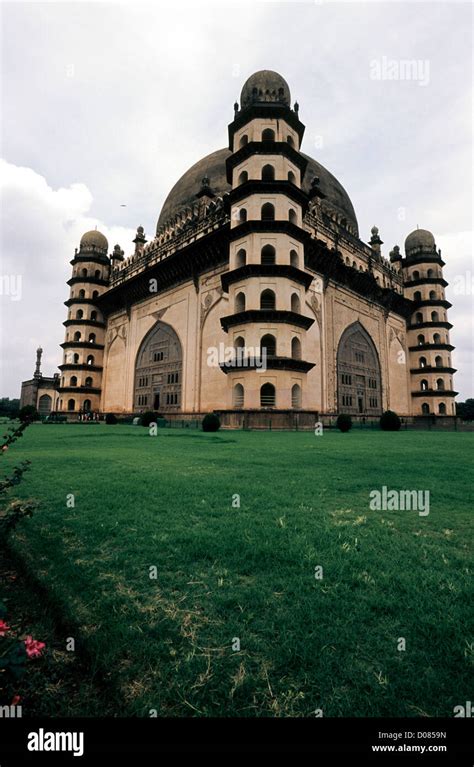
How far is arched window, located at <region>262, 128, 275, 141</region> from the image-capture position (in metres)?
23.7

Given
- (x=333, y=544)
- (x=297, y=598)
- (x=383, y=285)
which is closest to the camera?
(x=297, y=598)

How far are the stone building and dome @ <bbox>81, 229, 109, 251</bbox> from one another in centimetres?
19

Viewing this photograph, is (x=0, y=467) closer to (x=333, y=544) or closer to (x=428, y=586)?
(x=333, y=544)

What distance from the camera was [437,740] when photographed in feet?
4.82

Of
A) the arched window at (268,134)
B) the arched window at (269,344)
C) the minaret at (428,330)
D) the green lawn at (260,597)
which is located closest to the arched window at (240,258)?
the arched window at (269,344)

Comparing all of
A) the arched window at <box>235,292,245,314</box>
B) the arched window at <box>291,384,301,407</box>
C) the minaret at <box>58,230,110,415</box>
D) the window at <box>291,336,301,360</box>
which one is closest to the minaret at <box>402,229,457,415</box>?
the window at <box>291,336,301,360</box>

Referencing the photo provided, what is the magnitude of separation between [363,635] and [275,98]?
30.4 metres

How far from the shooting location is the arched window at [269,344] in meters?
21.6

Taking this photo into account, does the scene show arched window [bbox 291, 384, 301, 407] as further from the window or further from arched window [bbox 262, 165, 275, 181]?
arched window [bbox 262, 165, 275, 181]

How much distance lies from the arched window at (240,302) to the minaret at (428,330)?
25.8 m

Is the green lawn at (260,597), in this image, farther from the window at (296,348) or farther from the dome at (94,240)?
the dome at (94,240)

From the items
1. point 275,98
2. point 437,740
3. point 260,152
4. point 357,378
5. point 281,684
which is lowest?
point 437,740

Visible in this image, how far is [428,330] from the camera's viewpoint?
4003 cm

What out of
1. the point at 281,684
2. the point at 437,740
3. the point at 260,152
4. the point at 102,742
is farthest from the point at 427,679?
the point at 260,152
